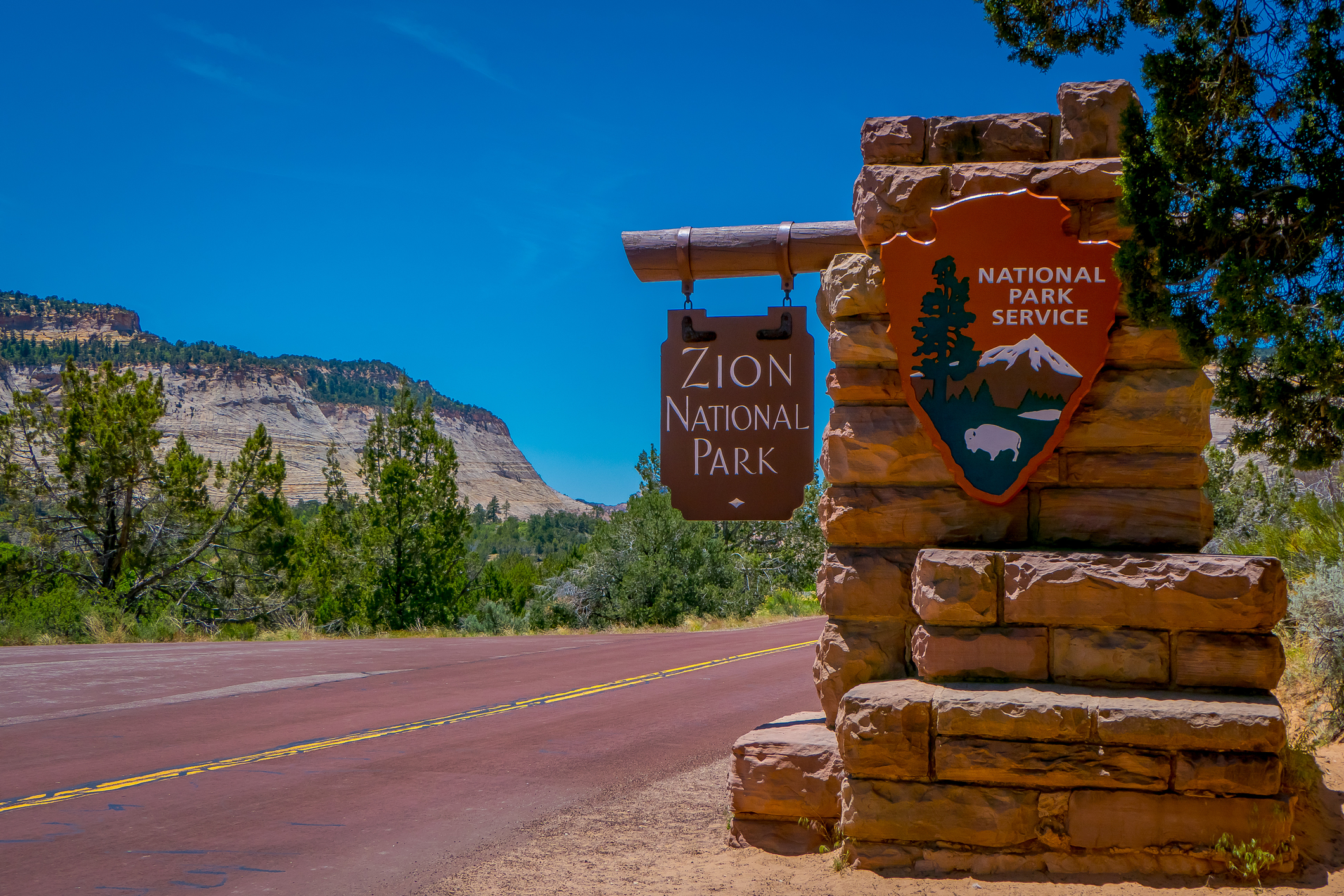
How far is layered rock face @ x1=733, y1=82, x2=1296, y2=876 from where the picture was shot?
4.07 metres

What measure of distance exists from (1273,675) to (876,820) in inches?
71.9

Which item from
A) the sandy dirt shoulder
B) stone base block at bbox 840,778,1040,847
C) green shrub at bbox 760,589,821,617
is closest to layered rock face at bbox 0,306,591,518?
green shrub at bbox 760,589,821,617

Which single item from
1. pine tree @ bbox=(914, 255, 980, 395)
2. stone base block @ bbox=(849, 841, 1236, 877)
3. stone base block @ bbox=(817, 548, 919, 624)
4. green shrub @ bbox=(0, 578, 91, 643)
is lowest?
green shrub @ bbox=(0, 578, 91, 643)

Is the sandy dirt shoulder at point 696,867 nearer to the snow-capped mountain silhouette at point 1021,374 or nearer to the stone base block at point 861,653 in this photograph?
the stone base block at point 861,653

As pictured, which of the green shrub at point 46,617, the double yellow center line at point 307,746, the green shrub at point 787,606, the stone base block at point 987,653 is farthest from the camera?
the green shrub at point 787,606

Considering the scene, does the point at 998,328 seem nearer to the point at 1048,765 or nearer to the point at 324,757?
the point at 1048,765

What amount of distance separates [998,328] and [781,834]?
2833mm

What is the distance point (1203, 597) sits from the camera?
4168mm

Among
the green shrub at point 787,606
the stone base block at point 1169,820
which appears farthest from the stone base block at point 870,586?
the green shrub at point 787,606

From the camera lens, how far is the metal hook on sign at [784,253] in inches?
222

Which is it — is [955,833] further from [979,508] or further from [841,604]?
[979,508]

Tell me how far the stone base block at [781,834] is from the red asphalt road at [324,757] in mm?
1461

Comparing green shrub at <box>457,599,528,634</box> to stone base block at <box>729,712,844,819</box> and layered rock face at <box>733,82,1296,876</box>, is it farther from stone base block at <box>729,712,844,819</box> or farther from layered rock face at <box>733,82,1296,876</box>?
layered rock face at <box>733,82,1296,876</box>

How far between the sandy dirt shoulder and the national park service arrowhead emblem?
1776 millimetres
